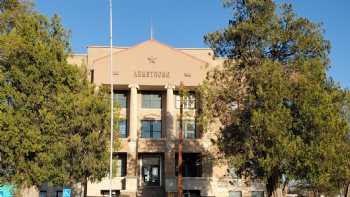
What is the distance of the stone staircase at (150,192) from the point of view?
5148cm

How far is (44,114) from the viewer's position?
1221 inches

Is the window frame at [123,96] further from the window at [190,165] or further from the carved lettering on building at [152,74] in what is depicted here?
the window at [190,165]

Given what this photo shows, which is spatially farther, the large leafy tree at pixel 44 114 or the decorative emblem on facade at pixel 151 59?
the decorative emblem on facade at pixel 151 59

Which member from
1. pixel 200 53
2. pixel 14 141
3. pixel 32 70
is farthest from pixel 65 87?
pixel 200 53

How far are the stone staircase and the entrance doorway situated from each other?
1.49 metres

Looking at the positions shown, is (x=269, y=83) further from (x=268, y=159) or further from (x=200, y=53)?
(x=200, y=53)

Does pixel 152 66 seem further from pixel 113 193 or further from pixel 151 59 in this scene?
pixel 113 193

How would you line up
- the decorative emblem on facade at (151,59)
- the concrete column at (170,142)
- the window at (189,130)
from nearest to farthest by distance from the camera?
the concrete column at (170,142)
the decorative emblem on facade at (151,59)
the window at (189,130)

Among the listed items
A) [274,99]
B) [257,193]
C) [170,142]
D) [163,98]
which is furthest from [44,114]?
[257,193]

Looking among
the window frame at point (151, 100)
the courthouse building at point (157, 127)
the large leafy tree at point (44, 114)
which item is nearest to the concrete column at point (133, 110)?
→ the courthouse building at point (157, 127)

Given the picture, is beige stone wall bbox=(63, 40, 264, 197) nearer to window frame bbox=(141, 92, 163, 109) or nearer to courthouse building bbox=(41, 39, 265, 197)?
courthouse building bbox=(41, 39, 265, 197)

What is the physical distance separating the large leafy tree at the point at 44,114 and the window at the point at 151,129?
20.5m

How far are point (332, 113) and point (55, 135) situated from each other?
16.4 m

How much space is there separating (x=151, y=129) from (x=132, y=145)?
10.7ft
